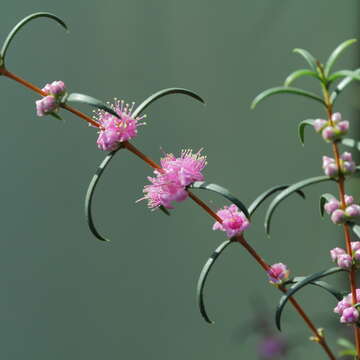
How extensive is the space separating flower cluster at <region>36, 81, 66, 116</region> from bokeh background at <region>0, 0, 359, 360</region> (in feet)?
3.36

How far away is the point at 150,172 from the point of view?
183 centimetres

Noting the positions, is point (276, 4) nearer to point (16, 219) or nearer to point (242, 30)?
point (242, 30)

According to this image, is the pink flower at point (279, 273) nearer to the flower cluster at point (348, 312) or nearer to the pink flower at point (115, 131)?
the flower cluster at point (348, 312)

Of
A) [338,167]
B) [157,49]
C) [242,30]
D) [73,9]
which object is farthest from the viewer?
[242,30]

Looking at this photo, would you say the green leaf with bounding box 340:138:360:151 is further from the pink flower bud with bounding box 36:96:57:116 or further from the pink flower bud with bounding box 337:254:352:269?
the pink flower bud with bounding box 36:96:57:116

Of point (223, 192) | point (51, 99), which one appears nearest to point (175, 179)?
point (223, 192)

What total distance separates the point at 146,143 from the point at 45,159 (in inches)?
Answer: 12.1

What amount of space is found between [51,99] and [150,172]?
3.77ft

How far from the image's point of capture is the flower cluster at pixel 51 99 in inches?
26.9

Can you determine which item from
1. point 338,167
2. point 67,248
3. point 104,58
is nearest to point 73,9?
point 104,58

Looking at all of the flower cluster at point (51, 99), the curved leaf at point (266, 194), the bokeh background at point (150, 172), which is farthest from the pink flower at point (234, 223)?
the bokeh background at point (150, 172)

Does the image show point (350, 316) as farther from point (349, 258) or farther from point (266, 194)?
point (266, 194)

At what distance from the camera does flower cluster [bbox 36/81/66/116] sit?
683mm

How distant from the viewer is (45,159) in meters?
1.76
